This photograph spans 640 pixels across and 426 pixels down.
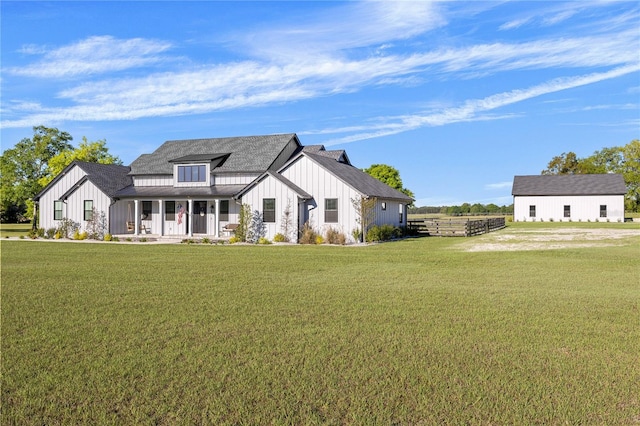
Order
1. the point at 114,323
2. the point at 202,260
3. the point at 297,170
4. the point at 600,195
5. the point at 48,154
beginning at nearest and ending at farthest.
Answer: the point at 114,323 < the point at 202,260 < the point at 297,170 < the point at 48,154 < the point at 600,195

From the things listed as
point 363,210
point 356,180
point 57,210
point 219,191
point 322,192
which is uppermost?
point 356,180

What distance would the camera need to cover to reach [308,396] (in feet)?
15.2

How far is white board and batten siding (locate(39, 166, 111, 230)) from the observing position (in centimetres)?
3353

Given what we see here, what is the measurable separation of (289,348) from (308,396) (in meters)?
1.46

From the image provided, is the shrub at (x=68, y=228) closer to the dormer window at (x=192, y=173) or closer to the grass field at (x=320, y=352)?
the dormer window at (x=192, y=173)

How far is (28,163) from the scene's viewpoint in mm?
54250

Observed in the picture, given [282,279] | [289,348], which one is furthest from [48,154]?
[289,348]

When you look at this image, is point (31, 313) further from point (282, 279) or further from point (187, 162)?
point (187, 162)

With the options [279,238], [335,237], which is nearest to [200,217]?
[279,238]

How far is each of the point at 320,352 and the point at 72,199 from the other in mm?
33491

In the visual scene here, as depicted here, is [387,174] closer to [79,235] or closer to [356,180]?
[356,180]

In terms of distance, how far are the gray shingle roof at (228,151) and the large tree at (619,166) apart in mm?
66589

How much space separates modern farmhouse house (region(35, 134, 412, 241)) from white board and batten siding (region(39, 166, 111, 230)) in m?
0.07

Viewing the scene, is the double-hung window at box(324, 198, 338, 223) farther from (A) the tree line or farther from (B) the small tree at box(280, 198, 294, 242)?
(A) the tree line
